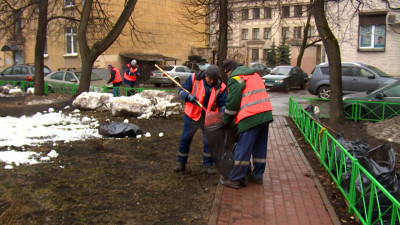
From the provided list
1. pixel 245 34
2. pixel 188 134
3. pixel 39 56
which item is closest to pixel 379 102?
pixel 188 134

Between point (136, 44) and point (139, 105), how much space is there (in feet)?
56.5

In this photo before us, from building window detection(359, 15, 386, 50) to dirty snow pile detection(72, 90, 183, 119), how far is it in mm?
15379

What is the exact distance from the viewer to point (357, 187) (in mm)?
3811

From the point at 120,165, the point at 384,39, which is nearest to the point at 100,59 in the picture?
the point at 384,39

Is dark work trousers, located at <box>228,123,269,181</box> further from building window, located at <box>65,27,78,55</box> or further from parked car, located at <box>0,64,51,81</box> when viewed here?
building window, located at <box>65,27,78,55</box>

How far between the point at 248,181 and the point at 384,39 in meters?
19.9

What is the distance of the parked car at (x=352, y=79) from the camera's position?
48.1 feet

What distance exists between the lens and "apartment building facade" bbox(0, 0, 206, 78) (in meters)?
25.3

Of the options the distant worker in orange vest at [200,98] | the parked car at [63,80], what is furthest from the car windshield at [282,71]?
the distant worker in orange vest at [200,98]

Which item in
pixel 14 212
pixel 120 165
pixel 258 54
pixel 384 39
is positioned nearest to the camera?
pixel 14 212

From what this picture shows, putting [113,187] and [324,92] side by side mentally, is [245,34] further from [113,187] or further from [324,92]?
[113,187]

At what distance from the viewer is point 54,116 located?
402 inches

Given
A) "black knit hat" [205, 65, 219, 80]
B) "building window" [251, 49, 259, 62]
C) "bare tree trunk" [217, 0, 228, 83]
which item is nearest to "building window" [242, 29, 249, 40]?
"building window" [251, 49, 259, 62]

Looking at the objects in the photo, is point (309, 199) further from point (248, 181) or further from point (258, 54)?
point (258, 54)
